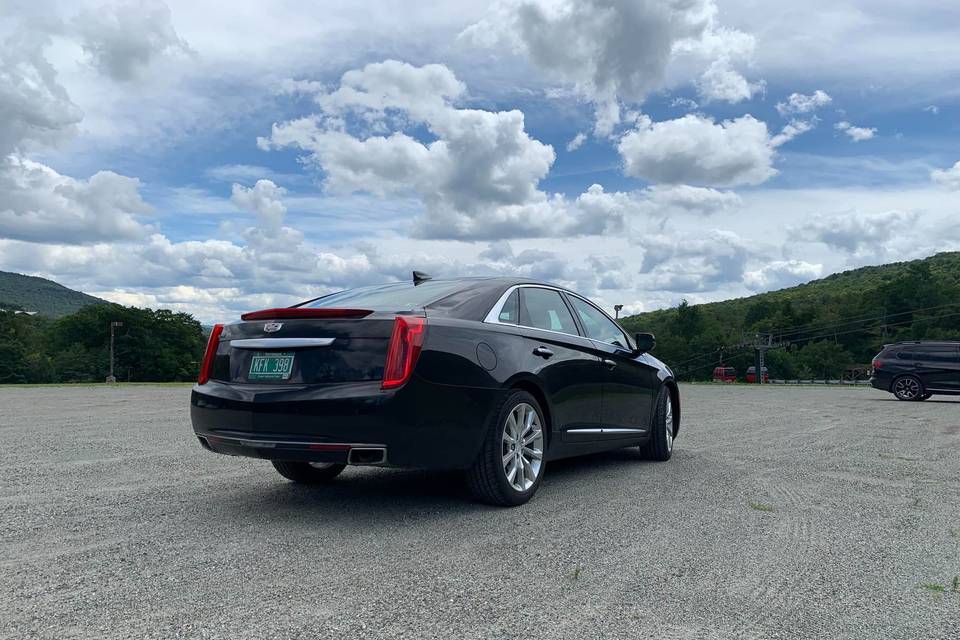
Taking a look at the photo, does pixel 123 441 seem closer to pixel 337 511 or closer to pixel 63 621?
pixel 337 511

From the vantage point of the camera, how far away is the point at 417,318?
4695mm

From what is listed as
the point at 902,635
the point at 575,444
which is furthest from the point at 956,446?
the point at 902,635

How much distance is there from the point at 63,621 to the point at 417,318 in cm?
240

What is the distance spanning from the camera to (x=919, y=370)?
65.4 feet

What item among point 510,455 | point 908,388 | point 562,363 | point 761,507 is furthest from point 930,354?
point 510,455

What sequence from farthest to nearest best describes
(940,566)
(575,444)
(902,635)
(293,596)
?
(575,444) < (940,566) < (293,596) < (902,635)

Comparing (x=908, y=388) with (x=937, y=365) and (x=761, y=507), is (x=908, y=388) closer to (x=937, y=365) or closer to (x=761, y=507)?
(x=937, y=365)

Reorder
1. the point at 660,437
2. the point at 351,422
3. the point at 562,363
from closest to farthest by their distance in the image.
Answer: the point at 351,422
the point at 562,363
the point at 660,437

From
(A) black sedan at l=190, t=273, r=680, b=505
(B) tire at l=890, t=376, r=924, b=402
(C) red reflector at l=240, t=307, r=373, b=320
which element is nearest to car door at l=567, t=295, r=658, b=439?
(A) black sedan at l=190, t=273, r=680, b=505

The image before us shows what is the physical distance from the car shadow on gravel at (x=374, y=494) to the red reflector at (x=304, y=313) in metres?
1.23

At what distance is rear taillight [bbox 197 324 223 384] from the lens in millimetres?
5213

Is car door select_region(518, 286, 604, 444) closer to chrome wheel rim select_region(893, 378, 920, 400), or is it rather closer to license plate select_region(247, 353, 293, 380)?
license plate select_region(247, 353, 293, 380)

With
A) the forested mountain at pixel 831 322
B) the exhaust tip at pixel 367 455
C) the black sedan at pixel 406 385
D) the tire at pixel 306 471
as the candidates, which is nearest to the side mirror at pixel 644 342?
the black sedan at pixel 406 385

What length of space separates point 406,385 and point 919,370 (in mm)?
19298
